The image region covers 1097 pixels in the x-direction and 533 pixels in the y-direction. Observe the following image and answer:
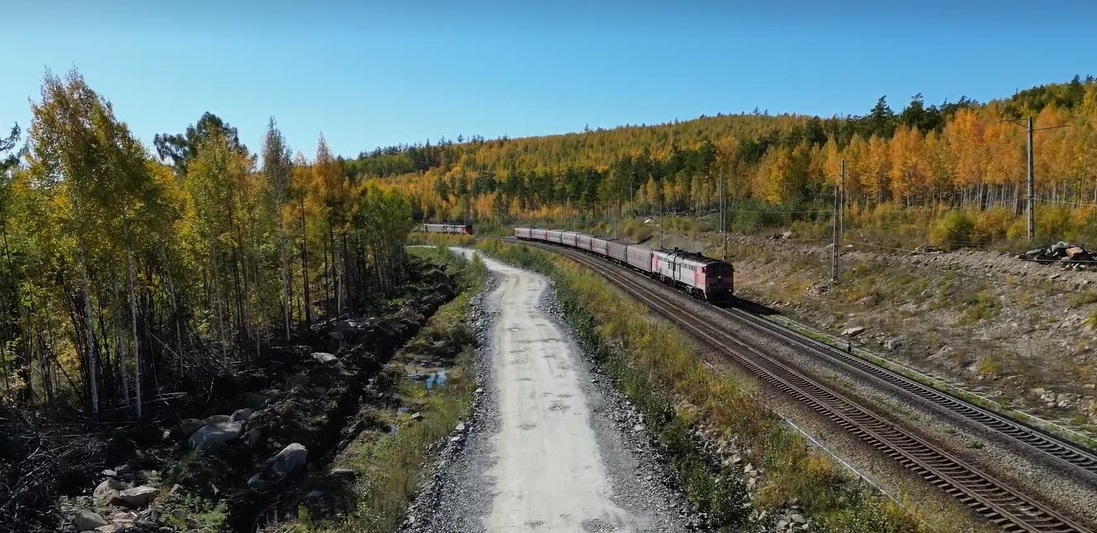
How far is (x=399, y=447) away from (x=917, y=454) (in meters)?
14.9

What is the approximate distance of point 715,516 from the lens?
45.7ft

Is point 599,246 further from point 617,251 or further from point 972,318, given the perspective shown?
point 972,318

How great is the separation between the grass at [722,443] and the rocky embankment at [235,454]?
976 centimetres

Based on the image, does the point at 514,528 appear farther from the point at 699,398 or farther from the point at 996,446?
the point at 996,446

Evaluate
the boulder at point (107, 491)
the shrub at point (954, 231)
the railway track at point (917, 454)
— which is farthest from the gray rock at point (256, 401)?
the shrub at point (954, 231)

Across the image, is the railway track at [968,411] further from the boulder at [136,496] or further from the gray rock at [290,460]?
the boulder at [136,496]

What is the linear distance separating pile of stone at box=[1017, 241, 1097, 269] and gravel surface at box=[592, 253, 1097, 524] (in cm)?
1312

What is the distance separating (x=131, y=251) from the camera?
2055 cm

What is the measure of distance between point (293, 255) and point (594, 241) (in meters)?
39.4

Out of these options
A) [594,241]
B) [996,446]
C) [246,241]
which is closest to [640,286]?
[594,241]

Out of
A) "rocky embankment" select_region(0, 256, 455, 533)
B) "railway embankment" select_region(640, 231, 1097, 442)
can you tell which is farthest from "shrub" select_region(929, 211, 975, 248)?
"rocky embankment" select_region(0, 256, 455, 533)

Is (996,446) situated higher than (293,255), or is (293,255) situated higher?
(293,255)

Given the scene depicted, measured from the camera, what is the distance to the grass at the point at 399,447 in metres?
14.7

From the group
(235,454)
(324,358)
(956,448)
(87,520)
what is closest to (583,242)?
(324,358)
